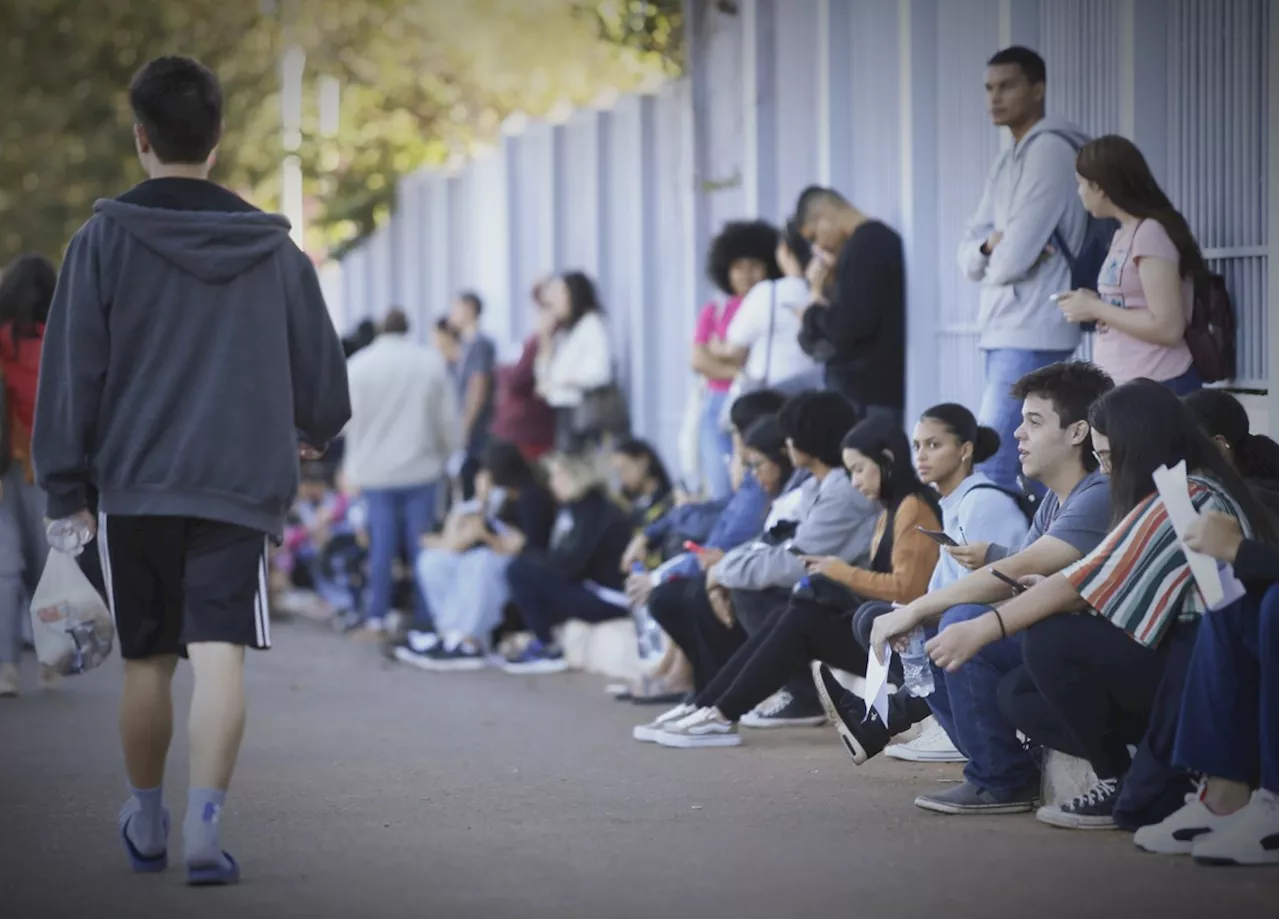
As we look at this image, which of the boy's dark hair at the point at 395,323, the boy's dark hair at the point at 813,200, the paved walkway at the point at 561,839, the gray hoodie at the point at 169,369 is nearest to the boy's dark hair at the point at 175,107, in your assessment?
the gray hoodie at the point at 169,369

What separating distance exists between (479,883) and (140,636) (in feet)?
3.81

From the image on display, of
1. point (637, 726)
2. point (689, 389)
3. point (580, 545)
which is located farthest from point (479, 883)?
point (689, 389)

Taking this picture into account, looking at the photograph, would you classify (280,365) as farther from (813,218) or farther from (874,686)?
(813,218)

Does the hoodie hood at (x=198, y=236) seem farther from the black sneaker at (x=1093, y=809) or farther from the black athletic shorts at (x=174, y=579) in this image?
the black sneaker at (x=1093, y=809)

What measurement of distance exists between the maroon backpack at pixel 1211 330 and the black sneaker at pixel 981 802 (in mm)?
1896

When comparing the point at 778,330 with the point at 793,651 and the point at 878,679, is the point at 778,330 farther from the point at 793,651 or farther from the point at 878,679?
the point at 878,679

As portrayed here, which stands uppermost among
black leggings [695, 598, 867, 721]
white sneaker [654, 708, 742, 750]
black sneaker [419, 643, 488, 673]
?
black leggings [695, 598, 867, 721]

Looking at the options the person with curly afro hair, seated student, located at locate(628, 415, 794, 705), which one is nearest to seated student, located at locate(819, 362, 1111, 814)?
seated student, located at locate(628, 415, 794, 705)

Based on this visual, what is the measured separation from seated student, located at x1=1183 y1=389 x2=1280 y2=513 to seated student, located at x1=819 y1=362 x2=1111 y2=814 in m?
0.36

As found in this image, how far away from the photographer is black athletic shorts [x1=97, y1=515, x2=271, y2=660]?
21.5 feet

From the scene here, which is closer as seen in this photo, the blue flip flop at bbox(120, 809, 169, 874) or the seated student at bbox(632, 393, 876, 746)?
the blue flip flop at bbox(120, 809, 169, 874)

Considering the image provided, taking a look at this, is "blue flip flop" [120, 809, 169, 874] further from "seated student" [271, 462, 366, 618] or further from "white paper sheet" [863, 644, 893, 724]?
"seated student" [271, 462, 366, 618]

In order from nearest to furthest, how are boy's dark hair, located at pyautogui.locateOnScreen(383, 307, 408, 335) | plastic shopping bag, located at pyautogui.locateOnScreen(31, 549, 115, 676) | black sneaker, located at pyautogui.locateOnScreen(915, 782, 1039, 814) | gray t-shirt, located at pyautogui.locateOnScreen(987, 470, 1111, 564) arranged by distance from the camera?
plastic shopping bag, located at pyautogui.locateOnScreen(31, 549, 115, 676)
gray t-shirt, located at pyautogui.locateOnScreen(987, 470, 1111, 564)
black sneaker, located at pyautogui.locateOnScreen(915, 782, 1039, 814)
boy's dark hair, located at pyautogui.locateOnScreen(383, 307, 408, 335)

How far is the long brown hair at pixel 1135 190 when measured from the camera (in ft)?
28.6
